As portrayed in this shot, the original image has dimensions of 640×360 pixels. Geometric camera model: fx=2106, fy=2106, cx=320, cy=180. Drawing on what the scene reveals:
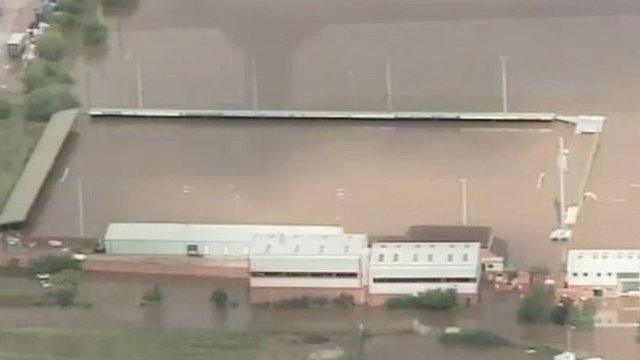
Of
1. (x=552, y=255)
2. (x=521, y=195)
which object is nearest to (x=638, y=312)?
(x=552, y=255)

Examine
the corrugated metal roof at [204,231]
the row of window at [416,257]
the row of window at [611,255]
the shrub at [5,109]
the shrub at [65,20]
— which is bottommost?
the row of window at [611,255]

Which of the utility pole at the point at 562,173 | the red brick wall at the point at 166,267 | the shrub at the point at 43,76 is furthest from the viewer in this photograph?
the shrub at the point at 43,76

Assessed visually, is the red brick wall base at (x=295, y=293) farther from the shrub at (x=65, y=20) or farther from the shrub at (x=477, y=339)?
the shrub at (x=65, y=20)

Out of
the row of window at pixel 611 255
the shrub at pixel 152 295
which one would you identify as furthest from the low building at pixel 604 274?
the shrub at pixel 152 295

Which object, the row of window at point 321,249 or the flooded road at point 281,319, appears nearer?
the flooded road at point 281,319

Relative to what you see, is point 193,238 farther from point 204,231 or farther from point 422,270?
point 422,270

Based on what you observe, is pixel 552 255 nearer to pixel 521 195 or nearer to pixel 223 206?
pixel 521 195

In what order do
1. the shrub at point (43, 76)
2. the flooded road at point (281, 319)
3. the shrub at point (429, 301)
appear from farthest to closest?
the shrub at point (43, 76), the shrub at point (429, 301), the flooded road at point (281, 319)
